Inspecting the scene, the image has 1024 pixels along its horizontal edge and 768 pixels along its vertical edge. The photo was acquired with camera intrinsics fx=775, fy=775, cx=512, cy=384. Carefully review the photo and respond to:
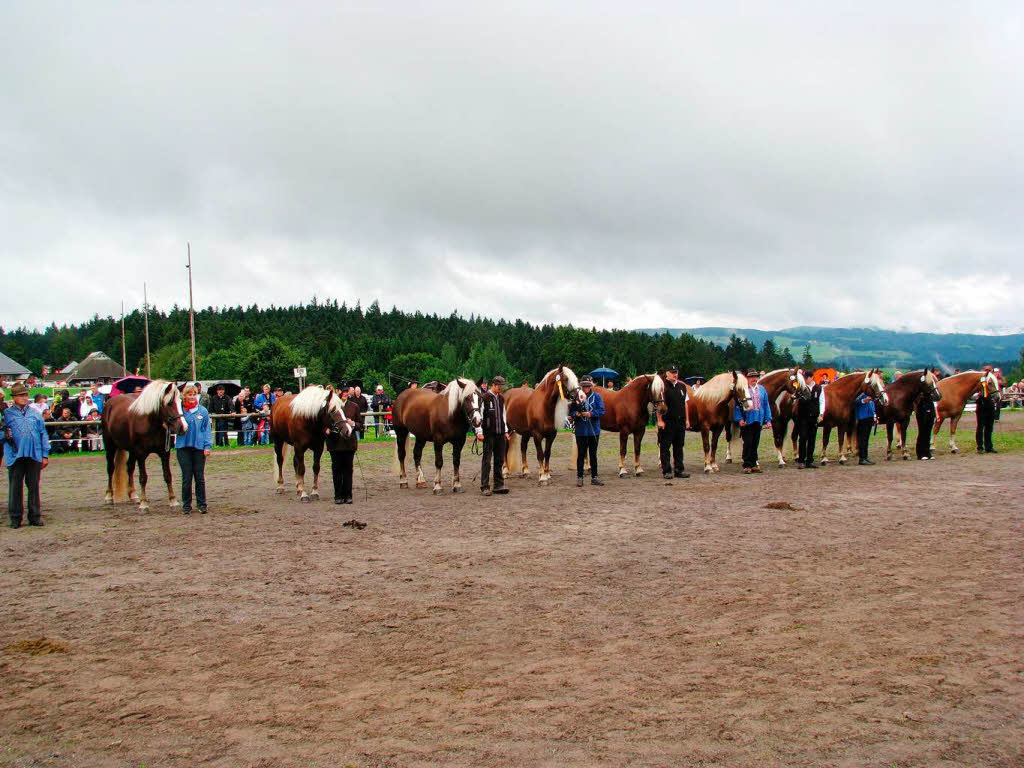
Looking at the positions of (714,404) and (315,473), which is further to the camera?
(714,404)

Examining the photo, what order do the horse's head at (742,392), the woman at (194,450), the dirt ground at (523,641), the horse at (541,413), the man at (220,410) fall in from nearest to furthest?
the dirt ground at (523,641) < the woman at (194,450) < the horse at (541,413) < the horse's head at (742,392) < the man at (220,410)

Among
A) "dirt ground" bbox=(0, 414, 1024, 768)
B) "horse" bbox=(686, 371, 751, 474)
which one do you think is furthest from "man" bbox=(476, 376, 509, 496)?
"horse" bbox=(686, 371, 751, 474)

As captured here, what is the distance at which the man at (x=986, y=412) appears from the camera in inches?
765

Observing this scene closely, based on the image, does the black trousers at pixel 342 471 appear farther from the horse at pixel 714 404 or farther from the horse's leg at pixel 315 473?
the horse at pixel 714 404

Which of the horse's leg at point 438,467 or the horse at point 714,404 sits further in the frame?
the horse at point 714,404

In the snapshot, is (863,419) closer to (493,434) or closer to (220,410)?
(493,434)

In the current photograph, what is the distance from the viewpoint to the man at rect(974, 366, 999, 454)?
1944cm

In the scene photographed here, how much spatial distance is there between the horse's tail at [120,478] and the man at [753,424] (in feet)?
40.1

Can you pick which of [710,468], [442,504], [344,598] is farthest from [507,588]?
[710,468]

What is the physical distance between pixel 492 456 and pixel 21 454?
7655 mm

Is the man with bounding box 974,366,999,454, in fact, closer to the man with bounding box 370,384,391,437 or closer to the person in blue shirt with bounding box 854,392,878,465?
the person in blue shirt with bounding box 854,392,878,465

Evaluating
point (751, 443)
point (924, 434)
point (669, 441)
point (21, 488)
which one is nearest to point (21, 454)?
point (21, 488)

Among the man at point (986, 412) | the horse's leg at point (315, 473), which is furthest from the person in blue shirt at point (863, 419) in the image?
the horse's leg at point (315, 473)

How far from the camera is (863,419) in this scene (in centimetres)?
1825
